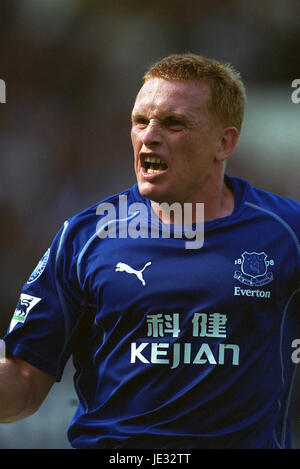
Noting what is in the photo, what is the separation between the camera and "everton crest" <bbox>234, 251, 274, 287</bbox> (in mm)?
1684

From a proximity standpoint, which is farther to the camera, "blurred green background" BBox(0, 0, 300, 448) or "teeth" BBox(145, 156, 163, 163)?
"blurred green background" BBox(0, 0, 300, 448)

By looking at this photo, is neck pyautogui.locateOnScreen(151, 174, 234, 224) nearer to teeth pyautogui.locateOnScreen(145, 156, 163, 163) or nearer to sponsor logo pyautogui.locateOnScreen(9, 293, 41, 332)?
teeth pyautogui.locateOnScreen(145, 156, 163, 163)

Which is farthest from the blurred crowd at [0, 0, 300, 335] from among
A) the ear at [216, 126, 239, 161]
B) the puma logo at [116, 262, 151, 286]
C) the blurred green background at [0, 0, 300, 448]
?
the puma logo at [116, 262, 151, 286]

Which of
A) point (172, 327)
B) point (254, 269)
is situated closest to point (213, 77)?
point (254, 269)

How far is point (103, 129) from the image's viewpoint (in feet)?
13.5

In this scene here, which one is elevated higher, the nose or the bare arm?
the nose

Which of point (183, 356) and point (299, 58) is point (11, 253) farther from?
point (183, 356)

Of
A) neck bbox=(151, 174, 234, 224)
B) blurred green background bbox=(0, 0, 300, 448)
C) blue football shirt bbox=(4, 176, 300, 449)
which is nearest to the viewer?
blue football shirt bbox=(4, 176, 300, 449)

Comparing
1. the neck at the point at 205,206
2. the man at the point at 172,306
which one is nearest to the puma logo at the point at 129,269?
the man at the point at 172,306

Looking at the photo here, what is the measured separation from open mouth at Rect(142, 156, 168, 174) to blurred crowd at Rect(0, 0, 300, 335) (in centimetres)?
213

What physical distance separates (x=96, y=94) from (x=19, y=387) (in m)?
2.77

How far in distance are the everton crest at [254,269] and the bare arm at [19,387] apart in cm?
54
